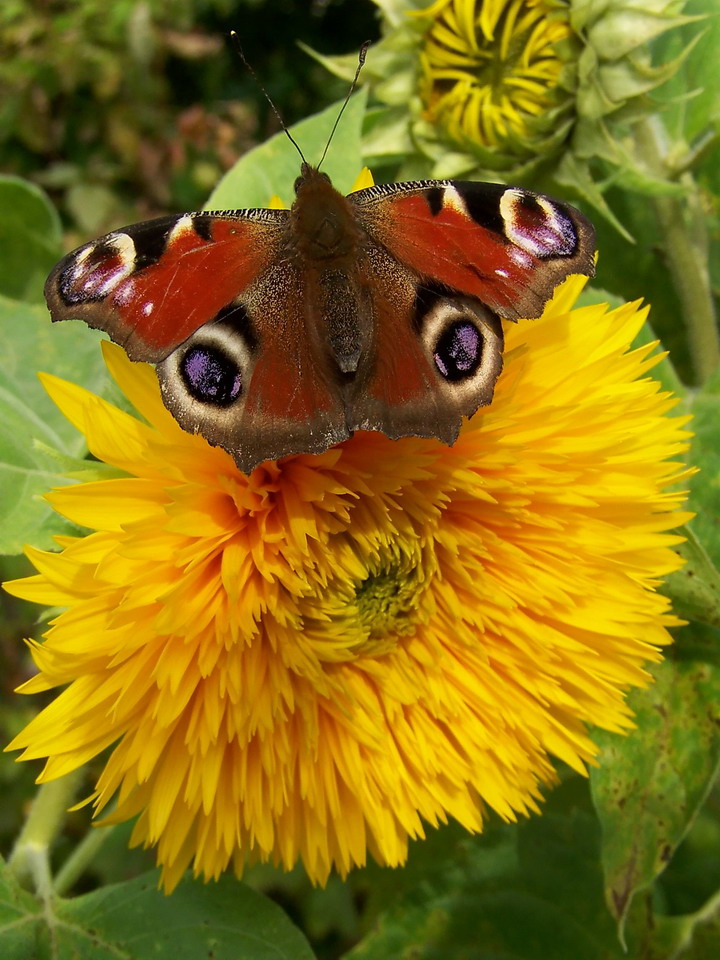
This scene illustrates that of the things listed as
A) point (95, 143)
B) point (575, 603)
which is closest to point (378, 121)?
point (575, 603)

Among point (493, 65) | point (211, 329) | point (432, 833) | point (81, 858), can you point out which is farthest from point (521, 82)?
point (81, 858)

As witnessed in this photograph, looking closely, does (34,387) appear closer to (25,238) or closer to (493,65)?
(25,238)

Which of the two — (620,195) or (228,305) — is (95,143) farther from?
A: (228,305)

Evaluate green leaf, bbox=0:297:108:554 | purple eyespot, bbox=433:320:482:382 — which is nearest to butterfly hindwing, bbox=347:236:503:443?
purple eyespot, bbox=433:320:482:382

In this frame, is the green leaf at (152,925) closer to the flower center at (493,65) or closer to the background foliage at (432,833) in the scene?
the background foliage at (432,833)

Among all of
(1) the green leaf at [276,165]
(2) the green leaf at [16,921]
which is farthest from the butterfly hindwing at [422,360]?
(2) the green leaf at [16,921]

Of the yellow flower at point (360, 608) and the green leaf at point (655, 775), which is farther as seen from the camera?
the green leaf at point (655, 775)

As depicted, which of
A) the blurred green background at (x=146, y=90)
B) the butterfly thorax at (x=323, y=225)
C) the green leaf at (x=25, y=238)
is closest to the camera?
the butterfly thorax at (x=323, y=225)
